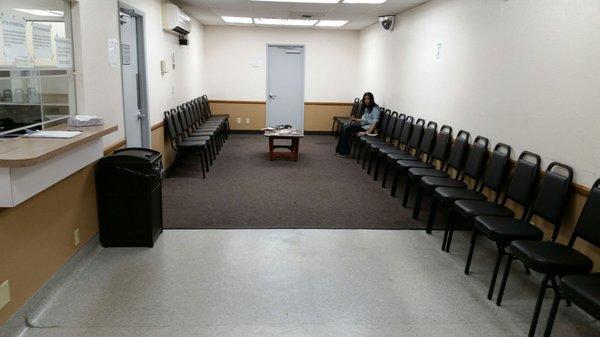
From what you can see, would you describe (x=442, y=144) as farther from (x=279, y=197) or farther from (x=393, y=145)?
(x=279, y=197)

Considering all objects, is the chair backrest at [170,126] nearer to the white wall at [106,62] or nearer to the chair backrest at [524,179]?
the white wall at [106,62]

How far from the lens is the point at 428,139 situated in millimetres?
5316

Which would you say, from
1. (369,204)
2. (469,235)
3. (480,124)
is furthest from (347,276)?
(480,124)

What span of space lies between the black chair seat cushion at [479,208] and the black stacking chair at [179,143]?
366 cm

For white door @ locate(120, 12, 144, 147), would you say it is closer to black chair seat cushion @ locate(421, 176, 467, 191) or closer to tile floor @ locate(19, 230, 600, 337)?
tile floor @ locate(19, 230, 600, 337)

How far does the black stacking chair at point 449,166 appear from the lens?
14.5 feet

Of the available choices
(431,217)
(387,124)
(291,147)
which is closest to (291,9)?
(291,147)

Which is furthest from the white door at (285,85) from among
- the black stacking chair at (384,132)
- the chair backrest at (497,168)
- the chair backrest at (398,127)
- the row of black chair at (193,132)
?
the chair backrest at (497,168)

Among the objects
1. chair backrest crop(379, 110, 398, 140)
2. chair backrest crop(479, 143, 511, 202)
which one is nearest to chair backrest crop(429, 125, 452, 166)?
chair backrest crop(479, 143, 511, 202)

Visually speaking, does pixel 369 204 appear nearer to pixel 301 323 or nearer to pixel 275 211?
pixel 275 211

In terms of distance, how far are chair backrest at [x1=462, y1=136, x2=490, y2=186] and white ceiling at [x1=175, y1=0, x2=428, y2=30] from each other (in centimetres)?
253

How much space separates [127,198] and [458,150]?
315 cm

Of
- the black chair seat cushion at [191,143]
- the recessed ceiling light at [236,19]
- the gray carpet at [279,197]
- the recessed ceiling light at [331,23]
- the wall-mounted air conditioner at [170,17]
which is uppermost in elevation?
the recessed ceiling light at [331,23]

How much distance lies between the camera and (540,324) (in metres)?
2.69
